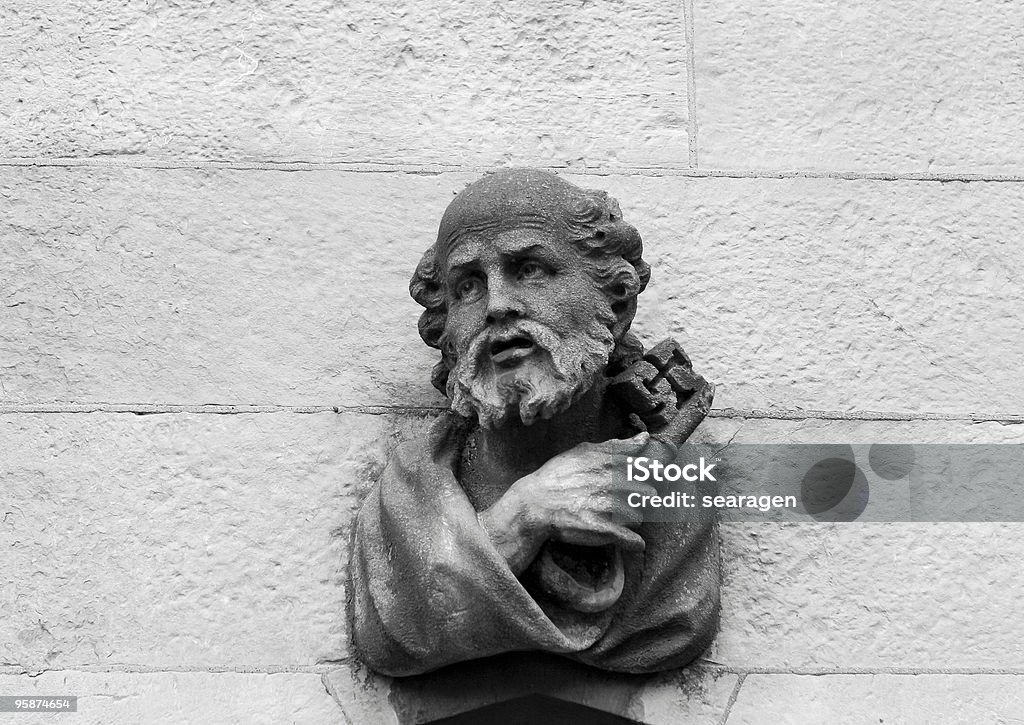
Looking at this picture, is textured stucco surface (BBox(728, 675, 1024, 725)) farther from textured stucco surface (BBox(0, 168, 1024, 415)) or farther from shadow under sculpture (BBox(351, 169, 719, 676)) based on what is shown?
textured stucco surface (BBox(0, 168, 1024, 415))

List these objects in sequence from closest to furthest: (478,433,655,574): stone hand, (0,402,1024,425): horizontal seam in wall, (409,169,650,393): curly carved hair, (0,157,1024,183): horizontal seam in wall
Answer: (478,433,655,574): stone hand, (409,169,650,393): curly carved hair, (0,402,1024,425): horizontal seam in wall, (0,157,1024,183): horizontal seam in wall

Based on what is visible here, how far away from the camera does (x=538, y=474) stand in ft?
7.18

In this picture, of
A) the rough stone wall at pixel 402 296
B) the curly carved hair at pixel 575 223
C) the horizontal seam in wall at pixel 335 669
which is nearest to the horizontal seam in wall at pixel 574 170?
the rough stone wall at pixel 402 296

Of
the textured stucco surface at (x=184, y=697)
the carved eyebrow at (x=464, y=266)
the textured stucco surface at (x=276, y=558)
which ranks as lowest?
the textured stucco surface at (x=184, y=697)

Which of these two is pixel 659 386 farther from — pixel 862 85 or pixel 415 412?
pixel 862 85

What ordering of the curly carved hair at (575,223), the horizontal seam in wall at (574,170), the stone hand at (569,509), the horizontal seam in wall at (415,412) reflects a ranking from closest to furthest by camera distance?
the stone hand at (569,509)
the curly carved hair at (575,223)
the horizontal seam in wall at (415,412)
the horizontal seam in wall at (574,170)

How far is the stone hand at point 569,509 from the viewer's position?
2.13m

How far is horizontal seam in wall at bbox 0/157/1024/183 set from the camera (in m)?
2.63

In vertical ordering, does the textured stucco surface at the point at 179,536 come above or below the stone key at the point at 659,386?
below

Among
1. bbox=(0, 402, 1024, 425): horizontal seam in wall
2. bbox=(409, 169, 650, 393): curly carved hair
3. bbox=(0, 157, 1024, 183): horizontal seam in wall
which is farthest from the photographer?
bbox=(0, 157, 1024, 183): horizontal seam in wall

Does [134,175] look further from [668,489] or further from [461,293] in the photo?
[668,489]

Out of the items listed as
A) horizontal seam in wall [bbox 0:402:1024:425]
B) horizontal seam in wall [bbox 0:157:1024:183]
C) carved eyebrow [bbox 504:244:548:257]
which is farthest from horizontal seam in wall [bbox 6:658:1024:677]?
horizontal seam in wall [bbox 0:157:1024:183]

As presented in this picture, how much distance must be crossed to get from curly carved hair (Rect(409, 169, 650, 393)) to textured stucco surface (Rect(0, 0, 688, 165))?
0.38 m

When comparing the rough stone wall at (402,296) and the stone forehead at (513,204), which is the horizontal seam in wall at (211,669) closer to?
the rough stone wall at (402,296)
